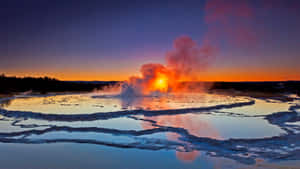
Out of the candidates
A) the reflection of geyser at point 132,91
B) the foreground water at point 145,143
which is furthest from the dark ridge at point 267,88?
the foreground water at point 145,143

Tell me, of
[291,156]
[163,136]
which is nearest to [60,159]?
[163,136]

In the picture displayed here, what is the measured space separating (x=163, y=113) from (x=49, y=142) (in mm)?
5444

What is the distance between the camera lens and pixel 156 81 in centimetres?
2259

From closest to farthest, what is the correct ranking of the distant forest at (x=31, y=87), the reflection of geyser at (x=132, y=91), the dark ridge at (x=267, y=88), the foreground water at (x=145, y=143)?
the foreground water at (x=145, y=143), the reflection of geyser at (x=132, y=91), the distant forest at (x=31, y=87), the dark ridge at (x=267, y=88)

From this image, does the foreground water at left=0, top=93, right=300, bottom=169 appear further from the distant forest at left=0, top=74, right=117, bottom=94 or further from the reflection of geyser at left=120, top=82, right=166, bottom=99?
the distant forest at left=0, top=74, right=117, bottom=94

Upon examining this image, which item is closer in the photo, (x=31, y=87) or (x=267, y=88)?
(x=31, y=87)

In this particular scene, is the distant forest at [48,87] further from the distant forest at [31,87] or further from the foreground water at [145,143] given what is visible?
the foreground water at [145,143]

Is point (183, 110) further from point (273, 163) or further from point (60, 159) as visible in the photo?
point (60, 159)

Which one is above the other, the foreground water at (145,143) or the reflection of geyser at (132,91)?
the reflection of geyser at (132,91)

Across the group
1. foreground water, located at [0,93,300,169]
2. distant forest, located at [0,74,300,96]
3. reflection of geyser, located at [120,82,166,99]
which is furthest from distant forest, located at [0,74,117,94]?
foreground water, located at [0,93,300,169]

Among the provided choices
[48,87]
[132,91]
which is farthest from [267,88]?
[48,87]

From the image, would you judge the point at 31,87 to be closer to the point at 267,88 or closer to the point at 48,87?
the point at 48,87

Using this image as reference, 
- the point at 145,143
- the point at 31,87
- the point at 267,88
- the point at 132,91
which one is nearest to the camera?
the point at 145,143

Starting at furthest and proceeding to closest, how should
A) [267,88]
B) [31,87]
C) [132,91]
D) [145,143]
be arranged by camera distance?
[267,88] < [31,87] < [132,91] < [145,143]
